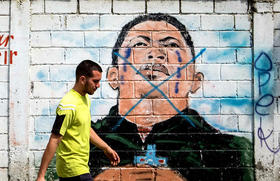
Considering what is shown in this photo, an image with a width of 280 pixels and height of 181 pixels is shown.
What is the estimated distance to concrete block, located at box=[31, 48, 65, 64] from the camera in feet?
16.3

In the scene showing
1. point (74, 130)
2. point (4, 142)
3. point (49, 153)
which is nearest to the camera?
point (49, 153)

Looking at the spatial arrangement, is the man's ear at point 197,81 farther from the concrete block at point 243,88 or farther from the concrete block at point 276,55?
the concrete block at point 276,55

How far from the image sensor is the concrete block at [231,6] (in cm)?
500

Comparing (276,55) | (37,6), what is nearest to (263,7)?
(276,55)

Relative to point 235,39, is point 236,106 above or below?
below

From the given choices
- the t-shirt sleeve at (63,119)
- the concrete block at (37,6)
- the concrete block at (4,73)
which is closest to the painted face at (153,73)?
the concrete block at (37,6)

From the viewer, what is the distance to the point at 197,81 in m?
4.99

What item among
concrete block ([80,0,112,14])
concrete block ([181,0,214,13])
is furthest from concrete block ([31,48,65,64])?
concrete block ([181,0,214,13])

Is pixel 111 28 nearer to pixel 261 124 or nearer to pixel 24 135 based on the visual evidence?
pixel 24 135

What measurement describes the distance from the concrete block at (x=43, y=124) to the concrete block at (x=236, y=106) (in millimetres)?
2357

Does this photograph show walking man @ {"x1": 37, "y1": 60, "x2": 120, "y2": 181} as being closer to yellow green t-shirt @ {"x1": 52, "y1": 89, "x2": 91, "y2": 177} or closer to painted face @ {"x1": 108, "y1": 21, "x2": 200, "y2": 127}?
yellow green t-shirt @ {"x1": 52, "y1": 89, "x2": 91, "y2": 177}

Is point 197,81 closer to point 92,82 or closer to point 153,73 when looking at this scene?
point 153,73

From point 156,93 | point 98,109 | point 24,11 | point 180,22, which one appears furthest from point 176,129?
point 24,11

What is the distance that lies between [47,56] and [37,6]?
699mm
